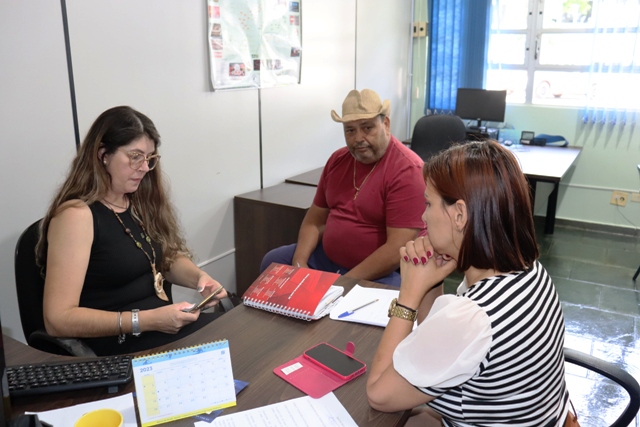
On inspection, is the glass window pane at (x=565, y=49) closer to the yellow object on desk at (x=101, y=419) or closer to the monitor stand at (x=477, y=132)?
the monitor stand at (x=477, y=132)

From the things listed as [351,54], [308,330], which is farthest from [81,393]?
[351,54]

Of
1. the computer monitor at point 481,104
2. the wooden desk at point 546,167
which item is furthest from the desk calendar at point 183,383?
the computer monitor at point 481,104

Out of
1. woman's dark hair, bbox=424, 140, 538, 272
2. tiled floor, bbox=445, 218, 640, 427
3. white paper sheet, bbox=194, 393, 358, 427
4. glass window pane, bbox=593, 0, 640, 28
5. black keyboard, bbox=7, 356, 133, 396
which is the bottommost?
tiled floor, bbox=445, 218, 640, 427

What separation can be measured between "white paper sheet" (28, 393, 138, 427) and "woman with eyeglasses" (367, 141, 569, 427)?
52 centimetres

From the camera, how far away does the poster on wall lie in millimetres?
2871

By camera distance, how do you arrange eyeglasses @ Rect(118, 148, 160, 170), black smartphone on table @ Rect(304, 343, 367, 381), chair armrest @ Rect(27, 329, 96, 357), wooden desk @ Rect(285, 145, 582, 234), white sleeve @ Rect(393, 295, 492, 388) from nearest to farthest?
white sleeve @ Rect(393, 295, 492, 388), black smartphone on table @ Rect(304, 343, 367, 381), chair armrest @ Rect(27, 329, 96, 357), eyeglasses @ Rect(118, 148, 160, 170), wooden desk @ Rect(285, 145, 582, 234)

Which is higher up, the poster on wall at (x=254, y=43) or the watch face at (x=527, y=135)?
the poster on wall at (x=254, y=43)

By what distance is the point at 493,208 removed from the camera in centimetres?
109

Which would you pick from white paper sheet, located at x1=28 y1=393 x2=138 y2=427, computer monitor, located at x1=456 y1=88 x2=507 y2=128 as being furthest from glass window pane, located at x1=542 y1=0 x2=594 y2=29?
white paper sheet, located at x1=28 y1=393 x2=138 y2=427

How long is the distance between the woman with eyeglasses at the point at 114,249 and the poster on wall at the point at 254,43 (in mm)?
1193

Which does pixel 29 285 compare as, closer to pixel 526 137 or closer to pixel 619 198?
pixel 526 137

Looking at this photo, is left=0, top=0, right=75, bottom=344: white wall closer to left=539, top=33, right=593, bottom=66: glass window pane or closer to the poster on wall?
the poster on wall

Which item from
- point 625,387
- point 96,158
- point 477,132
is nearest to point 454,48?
point 477,132

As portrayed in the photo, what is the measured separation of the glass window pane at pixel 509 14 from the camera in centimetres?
472
